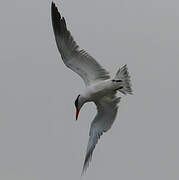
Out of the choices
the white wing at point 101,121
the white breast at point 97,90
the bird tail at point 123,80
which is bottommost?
the white wing at point 101,121

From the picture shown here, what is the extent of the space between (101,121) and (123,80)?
1226mm

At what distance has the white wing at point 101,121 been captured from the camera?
12727mm

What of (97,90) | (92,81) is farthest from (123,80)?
(92,81)

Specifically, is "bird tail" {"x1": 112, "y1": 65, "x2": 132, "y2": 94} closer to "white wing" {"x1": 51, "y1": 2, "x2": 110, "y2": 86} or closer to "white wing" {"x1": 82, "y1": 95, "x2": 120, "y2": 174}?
"white wing" {"x1": 51, "y1": 2, "x2": 110, "y2": 86}

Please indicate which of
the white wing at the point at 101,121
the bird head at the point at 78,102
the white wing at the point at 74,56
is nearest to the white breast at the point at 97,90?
the bird head at the point at 78,102

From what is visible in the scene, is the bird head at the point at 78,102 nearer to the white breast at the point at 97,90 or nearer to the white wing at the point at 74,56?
the white breast at the point at 97,90

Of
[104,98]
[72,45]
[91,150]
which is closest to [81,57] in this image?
[72,45]

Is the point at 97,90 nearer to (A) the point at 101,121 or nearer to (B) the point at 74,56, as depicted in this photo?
(B) the point at 74,56

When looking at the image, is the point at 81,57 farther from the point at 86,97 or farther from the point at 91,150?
the point at 91,150

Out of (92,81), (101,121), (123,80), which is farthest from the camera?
(101,121)

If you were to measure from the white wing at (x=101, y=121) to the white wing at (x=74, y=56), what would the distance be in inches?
22.7

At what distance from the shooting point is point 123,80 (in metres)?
12.1

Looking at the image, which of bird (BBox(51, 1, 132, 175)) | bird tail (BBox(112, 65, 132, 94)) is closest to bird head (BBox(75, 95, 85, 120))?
bird (BBox(51, 1, 132, 175))

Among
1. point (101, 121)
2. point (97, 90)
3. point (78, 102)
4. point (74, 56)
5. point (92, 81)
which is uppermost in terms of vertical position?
point (74, 56)
